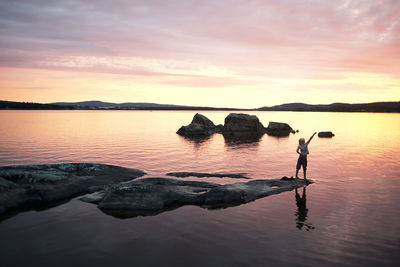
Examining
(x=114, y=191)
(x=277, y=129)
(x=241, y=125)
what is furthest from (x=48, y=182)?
(x=277, y=129)

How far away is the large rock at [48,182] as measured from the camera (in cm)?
1290

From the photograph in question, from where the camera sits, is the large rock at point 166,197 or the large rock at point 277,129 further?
the large rock at point 277,129

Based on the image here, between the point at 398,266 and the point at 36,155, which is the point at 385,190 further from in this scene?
the point at 36,155

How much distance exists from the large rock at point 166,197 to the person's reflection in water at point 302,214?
1.47 m

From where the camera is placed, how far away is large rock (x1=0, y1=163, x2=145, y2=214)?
1290 cm

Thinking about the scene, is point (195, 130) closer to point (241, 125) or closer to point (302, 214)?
point (241, 125)

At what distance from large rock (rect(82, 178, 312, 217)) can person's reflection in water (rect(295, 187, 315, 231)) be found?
1.47 meters

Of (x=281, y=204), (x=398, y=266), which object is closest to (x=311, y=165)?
(x=281, y=204)

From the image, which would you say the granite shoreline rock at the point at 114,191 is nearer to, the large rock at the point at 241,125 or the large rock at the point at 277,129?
the large rock at the point at 241,125

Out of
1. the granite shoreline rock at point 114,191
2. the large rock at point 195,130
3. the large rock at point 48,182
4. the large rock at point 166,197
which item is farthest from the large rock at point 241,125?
the large rock at point 166,197

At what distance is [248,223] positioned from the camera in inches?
444

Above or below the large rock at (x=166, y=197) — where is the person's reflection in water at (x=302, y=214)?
below

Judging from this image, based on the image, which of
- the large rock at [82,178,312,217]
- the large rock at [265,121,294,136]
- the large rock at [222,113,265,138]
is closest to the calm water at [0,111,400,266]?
the large rock at [82,178,312,217]

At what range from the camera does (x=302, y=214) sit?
12.3 meters
